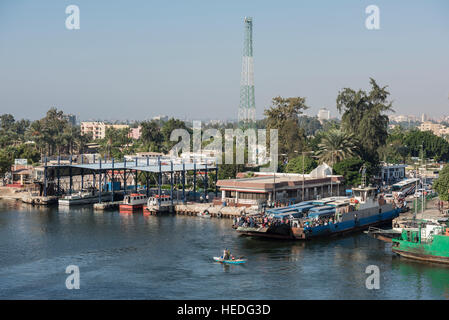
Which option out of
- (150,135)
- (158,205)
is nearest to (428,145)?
(150,135)

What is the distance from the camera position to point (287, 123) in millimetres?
110875

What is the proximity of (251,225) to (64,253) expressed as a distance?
18077 millimetres

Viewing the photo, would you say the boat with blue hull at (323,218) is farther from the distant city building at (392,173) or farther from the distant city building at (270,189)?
the distant city building at (392,173)

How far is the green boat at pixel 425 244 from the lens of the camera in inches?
1912

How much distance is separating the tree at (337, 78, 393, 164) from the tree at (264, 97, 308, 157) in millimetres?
8863

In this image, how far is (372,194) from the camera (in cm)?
7031

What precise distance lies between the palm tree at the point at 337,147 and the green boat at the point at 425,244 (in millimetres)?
44676

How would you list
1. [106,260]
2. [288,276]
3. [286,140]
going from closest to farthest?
1. [288,276]
2. [106,260]
3. [286,140]

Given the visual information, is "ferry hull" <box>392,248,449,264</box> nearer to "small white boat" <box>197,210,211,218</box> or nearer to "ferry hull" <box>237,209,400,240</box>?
"ferry hull" <box>237,209,400,240</box>

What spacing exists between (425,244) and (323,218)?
14580 mm

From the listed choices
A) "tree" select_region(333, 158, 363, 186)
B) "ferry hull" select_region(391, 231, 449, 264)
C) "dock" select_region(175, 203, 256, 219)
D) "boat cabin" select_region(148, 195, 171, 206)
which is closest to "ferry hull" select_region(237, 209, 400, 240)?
"ferry hull" select_region(391, 231, 449, 264)

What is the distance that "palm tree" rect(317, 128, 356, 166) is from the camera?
9644 cm
